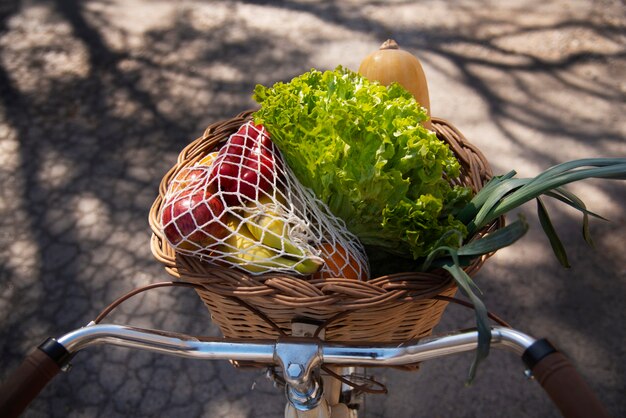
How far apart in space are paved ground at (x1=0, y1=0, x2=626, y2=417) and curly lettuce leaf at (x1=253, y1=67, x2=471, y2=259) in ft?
3.67

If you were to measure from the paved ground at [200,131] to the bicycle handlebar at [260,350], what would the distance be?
45.8 inches

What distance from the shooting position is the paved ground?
80.7 inches

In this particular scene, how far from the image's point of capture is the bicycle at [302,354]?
0.72 m

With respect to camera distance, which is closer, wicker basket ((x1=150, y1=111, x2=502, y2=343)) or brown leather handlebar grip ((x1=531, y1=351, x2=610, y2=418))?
brown leather handlebar grip ((x1=531, y1=351, x2=610, y2=418))

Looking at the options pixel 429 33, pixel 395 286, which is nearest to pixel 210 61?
pixel 429 33

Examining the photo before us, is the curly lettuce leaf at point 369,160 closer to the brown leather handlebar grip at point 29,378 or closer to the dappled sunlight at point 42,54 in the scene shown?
the brown leather handlebar grip at point 29,378

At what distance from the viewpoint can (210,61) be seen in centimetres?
347

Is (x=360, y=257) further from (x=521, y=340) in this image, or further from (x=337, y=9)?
(x=337, y=9)

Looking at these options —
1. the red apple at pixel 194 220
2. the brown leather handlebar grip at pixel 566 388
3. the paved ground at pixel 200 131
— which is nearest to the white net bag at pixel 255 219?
the red apple at pixel 194 220

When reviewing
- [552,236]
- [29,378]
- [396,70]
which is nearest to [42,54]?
[396,70]

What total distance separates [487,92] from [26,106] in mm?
2626

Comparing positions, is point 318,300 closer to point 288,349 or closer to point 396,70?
point 288,349

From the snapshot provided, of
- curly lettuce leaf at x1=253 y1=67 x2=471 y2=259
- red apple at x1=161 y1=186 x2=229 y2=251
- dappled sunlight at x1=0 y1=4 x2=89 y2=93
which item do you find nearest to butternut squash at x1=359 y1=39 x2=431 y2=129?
curly lettuce leaf at x1=253 y1=67 x2=471 y2=259

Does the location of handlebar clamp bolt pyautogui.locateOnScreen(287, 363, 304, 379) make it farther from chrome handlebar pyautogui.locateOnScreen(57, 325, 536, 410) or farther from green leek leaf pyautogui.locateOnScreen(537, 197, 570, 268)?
green leek leaf pyautogui.locateOnScreen(537, 197, 570, 268)
